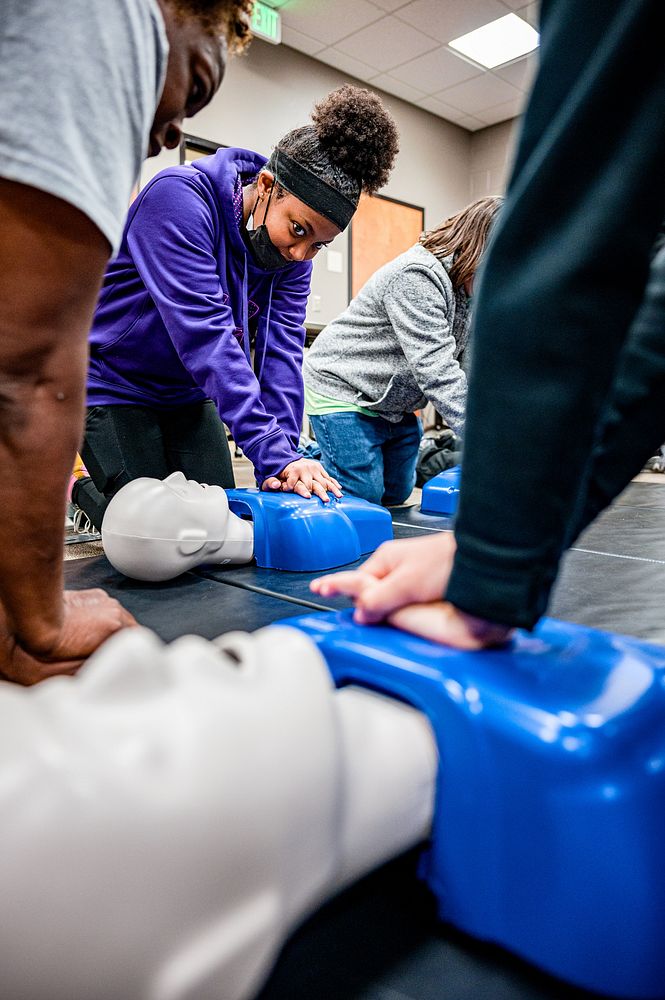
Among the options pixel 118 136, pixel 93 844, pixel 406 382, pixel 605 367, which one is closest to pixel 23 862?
pixel 93 844

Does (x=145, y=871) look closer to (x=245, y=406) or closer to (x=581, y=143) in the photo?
(x=581, y=143)

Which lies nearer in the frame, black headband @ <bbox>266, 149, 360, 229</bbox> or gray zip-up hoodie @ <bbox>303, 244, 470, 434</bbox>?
black headband @ <bbox>266, 149, 360, 229</bbox>

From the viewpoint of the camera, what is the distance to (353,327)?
6.47 feet

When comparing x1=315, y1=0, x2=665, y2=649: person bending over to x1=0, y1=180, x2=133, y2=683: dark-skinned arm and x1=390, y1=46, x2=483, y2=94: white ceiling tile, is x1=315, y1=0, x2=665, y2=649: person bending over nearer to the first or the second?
x1=0, y1=180, x2=133, y2=683: dark-skinned arm

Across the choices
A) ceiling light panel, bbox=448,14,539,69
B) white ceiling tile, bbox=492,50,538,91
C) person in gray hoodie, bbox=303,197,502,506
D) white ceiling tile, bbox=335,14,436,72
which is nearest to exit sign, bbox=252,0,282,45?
white ceiling tile, bbox=335,14,436,72

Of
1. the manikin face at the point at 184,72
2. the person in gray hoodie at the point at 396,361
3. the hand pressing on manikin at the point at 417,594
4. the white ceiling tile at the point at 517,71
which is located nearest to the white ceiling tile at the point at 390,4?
the white ceiling tile at the point at 517,71

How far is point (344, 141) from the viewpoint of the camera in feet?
4.03

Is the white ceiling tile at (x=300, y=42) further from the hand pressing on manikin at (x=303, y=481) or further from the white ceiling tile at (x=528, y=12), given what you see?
the hand pressing on manikin at (x=303, y=481)

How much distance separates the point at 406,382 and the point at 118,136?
4.83ft

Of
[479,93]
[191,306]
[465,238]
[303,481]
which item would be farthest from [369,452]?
[479,93]

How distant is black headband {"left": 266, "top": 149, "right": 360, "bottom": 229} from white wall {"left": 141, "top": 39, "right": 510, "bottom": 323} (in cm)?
237

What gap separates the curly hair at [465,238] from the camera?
172 centimetres

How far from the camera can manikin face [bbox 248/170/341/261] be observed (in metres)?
1.24

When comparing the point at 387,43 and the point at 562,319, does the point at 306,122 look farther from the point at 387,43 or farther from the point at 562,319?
the point at 562,319
